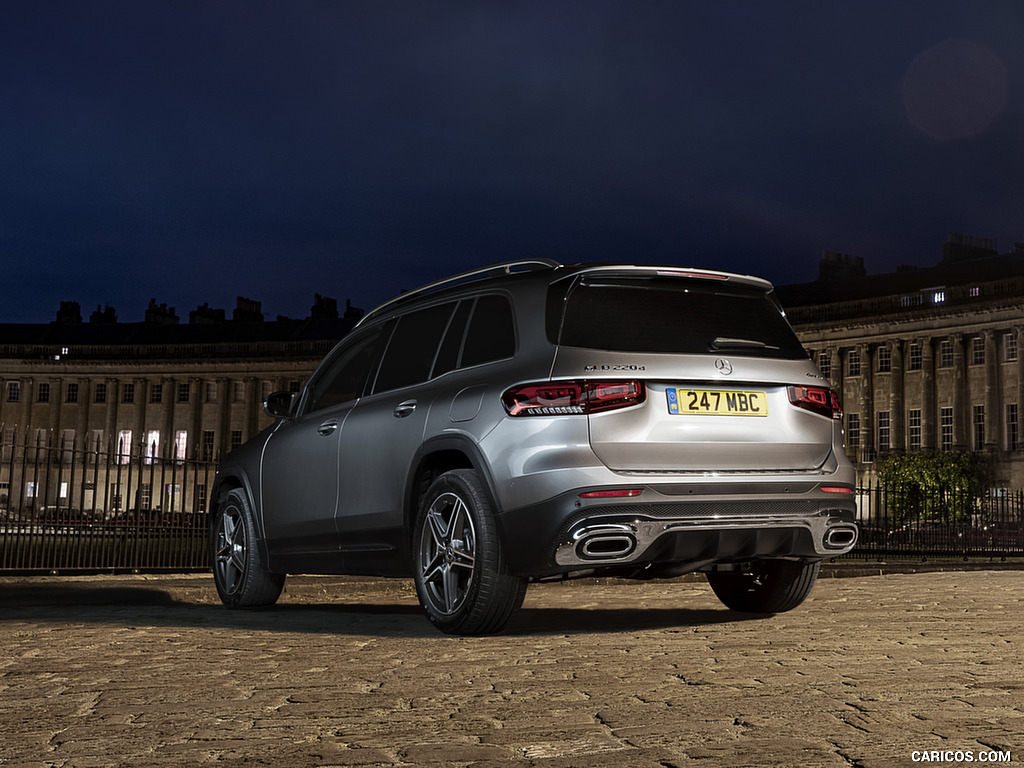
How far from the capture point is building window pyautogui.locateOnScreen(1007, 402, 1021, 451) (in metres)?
66.5

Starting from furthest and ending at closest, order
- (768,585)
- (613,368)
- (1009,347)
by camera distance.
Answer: (1009,347), (768,585), (613,368)

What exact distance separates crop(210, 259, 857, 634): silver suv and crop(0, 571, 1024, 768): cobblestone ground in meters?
0.50

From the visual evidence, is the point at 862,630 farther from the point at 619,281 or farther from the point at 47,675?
the point at 47,675

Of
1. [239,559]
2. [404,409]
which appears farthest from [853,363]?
[404,409]

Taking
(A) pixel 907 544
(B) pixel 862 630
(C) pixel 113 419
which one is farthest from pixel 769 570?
(C) pixel 113 419

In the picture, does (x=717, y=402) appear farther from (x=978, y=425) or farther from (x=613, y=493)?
(x=978, y=425)

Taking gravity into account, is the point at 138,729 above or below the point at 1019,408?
below

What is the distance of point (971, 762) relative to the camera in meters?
3.62

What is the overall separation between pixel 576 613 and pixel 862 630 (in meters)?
2.51

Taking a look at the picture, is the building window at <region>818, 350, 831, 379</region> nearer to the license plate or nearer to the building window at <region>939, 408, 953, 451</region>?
A: the building window at <region>939, 408, 953, 451</region>

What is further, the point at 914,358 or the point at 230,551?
the point at 914,358

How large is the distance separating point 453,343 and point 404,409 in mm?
514

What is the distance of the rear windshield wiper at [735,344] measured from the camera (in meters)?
6.93

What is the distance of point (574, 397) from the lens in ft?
21.3
